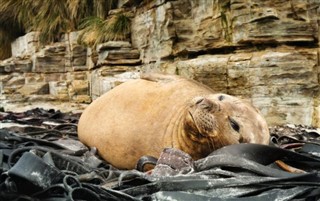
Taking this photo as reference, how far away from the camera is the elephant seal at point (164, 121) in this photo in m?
2.81

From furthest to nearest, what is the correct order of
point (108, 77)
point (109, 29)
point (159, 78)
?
1. point (109, 29)
2. point (108, 77)
3. point (159, 78)

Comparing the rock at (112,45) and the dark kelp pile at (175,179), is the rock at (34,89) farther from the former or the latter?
the dark kelp pile at (175,179)

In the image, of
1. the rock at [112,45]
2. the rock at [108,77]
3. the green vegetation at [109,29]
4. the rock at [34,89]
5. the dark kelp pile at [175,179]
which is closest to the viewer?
the dark kelp pile at [175,179]

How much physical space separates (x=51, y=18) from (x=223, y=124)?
998 centimetres

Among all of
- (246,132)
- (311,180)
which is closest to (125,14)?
(246,132)

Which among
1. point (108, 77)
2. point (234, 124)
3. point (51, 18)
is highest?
point (51, 18)

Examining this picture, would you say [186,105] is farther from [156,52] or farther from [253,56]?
[156,52]

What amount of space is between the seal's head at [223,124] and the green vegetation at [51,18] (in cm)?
664

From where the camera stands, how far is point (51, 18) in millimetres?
12141

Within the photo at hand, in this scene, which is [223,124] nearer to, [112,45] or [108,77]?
[108,77]

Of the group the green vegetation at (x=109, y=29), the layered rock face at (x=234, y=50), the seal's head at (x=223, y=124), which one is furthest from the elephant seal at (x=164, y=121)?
the green vegetation at (x=109, y=29)

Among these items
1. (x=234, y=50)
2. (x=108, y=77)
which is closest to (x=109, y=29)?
(x=108, y=77)

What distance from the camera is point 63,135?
167 inches

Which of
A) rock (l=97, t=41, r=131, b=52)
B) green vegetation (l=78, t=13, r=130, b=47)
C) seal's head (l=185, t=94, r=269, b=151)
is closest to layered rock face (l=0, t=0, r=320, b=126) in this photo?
rock (l=97, t=41, r=131, b=52)
